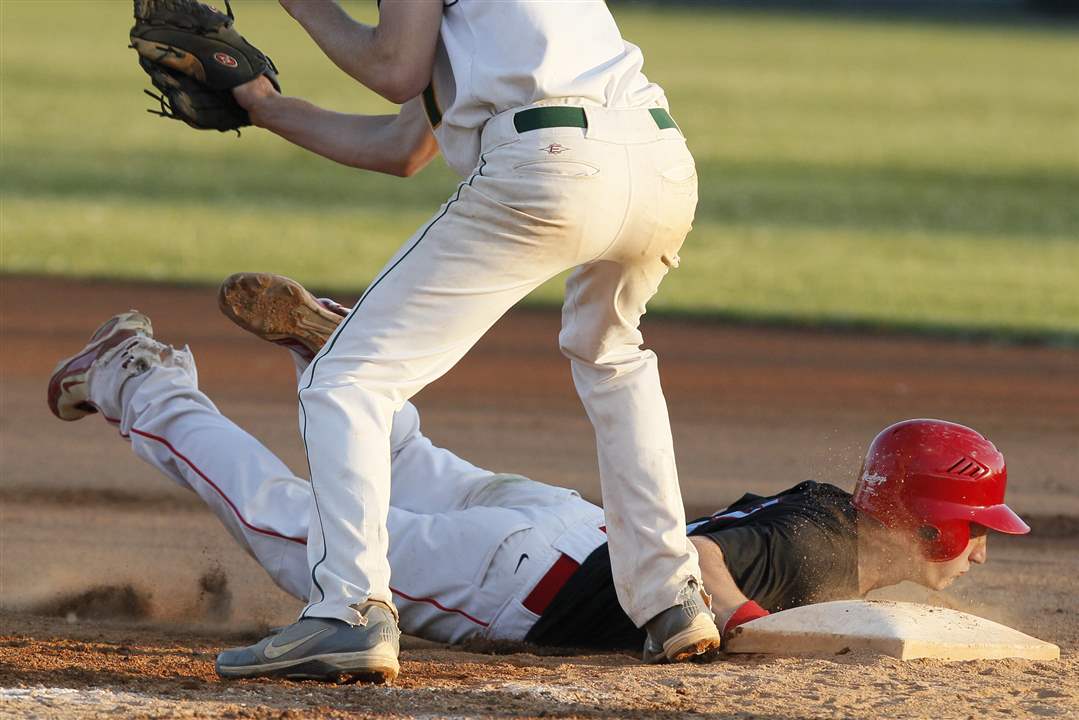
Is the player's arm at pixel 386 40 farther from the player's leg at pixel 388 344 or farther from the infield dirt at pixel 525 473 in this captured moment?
the infield dirt at pixel 525 473

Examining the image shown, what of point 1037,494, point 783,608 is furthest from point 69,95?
point 783,608

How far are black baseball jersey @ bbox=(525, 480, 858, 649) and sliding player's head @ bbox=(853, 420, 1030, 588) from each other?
11cm

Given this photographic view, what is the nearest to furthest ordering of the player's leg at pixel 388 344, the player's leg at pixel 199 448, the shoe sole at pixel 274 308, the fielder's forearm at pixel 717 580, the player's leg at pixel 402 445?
the player's leg at pixel 388 344 < the fielder's forearm at pixel 717 580 < the player's leg at pixel 199 448 < the player's leg at pixel 402 445 < the shoe sole at pixel 274 308

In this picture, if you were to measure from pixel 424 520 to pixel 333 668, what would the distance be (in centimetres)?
76

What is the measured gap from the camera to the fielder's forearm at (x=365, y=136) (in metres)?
3.79

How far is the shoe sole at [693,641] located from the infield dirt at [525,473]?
5 centimetres

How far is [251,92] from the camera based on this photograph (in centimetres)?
391

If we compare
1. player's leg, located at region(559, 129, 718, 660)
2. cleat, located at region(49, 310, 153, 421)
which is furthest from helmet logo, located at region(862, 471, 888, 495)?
cleat, located at region(49, 310, 153, 421)

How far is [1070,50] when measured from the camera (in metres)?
39.1

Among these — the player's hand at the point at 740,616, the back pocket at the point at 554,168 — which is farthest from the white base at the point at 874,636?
the back pocket at the point at 554,168

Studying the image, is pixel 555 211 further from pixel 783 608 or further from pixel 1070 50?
pixel 1070 50

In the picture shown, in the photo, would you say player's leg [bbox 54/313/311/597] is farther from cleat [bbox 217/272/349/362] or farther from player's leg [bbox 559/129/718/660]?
player's leg [bbox 559/129/718/660]

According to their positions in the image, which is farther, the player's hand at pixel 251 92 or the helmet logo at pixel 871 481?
the helmet logo at pixel 871 481

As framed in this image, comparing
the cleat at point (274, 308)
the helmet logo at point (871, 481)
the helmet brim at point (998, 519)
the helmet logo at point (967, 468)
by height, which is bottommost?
the helmet brim at point (998, 519)
